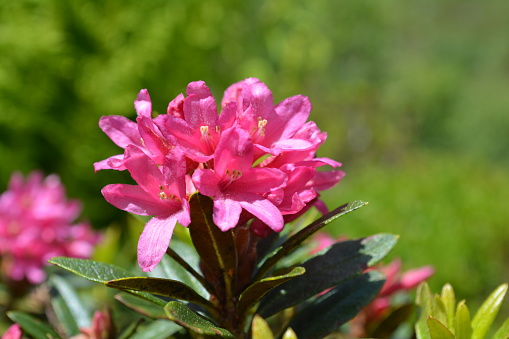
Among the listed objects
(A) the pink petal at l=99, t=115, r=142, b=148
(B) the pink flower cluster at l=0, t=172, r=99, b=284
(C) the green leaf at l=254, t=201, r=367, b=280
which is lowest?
(B) the pink flower cluster at l=0, t=172, r=99, b=284

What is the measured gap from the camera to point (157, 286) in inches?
23.6

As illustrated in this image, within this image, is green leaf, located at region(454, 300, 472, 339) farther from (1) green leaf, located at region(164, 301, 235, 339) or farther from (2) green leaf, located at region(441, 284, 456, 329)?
(1) green leaf, located at region(164, 301, 235, 339)

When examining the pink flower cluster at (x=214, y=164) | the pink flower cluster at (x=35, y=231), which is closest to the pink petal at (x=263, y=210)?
the pink flower cluster at (x=214, y=164)

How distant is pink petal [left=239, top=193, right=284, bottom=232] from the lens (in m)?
0.57

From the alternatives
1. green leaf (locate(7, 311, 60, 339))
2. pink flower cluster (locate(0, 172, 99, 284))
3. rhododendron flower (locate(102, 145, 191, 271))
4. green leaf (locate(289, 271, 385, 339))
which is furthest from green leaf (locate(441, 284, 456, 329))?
pink flower cluster (locate(0, 172, 99, 284))

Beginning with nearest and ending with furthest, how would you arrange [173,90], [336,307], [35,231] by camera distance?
[336,307] < [35,231] < [173,90]

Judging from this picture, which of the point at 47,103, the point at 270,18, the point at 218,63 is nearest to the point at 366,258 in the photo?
the point at 47,103

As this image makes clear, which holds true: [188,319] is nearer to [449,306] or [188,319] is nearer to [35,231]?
[449,306]

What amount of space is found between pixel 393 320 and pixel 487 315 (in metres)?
0.30

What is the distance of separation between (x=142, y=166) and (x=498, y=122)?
23.1 metres

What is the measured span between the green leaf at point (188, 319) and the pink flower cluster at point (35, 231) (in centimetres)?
96

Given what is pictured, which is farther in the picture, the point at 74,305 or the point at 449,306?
the point at 74,305

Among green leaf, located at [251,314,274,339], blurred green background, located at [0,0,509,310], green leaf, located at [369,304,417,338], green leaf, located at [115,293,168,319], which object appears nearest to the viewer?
green leaf, located at [251,314,274,339]

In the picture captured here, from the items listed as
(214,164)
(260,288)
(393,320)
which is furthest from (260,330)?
(393,320)
